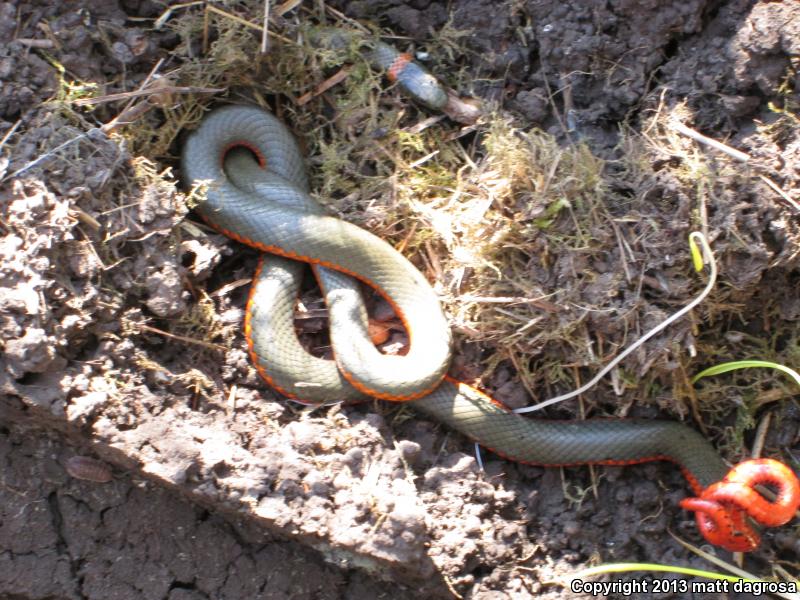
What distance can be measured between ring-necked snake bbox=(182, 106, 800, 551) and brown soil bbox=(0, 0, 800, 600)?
0.14 m

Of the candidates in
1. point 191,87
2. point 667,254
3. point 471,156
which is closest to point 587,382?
point 667,254

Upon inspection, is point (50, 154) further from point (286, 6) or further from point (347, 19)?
point (347, 19)

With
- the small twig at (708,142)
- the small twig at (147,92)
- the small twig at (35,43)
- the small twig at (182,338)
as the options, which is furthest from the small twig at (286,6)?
the small twig at (708,142)

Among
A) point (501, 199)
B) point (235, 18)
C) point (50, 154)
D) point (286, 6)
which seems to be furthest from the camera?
point (286, 6)

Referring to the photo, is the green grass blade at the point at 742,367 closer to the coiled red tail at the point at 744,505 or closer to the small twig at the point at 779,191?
the coiled red tail at the point at 744,505

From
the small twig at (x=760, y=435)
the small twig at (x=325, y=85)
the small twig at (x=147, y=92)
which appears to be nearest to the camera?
the small twig at (x=147, y=92)

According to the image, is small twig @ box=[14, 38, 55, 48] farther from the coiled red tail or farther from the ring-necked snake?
the coiled red tail

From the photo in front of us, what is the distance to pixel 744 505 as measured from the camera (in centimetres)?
375

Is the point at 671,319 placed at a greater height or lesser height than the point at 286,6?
lesser

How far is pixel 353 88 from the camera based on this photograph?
4.59 metres

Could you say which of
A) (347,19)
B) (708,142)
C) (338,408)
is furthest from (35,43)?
(708,142)

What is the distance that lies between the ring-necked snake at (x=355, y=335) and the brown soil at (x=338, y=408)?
137 mm

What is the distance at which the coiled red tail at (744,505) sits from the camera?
12.3 ft

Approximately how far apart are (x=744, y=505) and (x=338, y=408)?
6.47 ft
